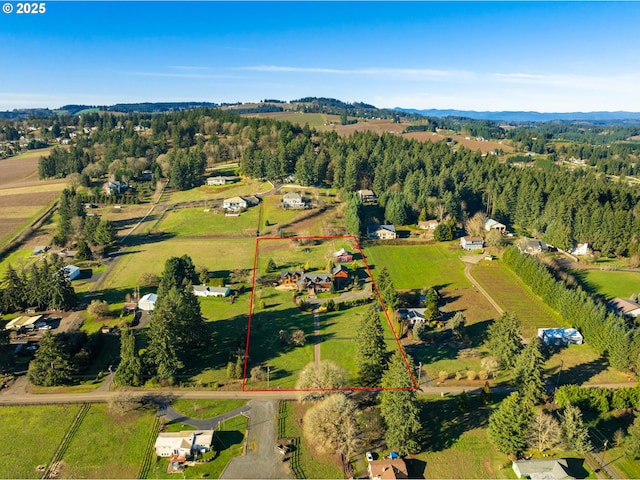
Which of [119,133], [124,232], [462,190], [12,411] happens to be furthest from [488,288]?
[119,133]

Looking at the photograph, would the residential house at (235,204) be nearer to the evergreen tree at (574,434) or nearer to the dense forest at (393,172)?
the dense forest at (393,172)

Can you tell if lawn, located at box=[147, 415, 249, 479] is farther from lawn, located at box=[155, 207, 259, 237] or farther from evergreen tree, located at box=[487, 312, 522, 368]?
lawn, located at box=[155, 207, 259, 237]

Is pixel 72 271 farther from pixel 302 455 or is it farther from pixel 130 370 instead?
pixel 302 455

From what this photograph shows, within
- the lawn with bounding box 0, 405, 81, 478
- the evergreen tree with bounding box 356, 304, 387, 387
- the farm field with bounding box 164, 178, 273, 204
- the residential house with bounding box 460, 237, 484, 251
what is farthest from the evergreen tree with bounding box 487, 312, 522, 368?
the farm field with bounding box 164, 178, 273, 204

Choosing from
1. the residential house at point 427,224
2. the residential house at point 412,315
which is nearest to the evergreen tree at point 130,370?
the residential house at point 412,315

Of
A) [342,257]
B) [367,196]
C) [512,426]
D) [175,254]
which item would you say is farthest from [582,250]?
[175,254]
